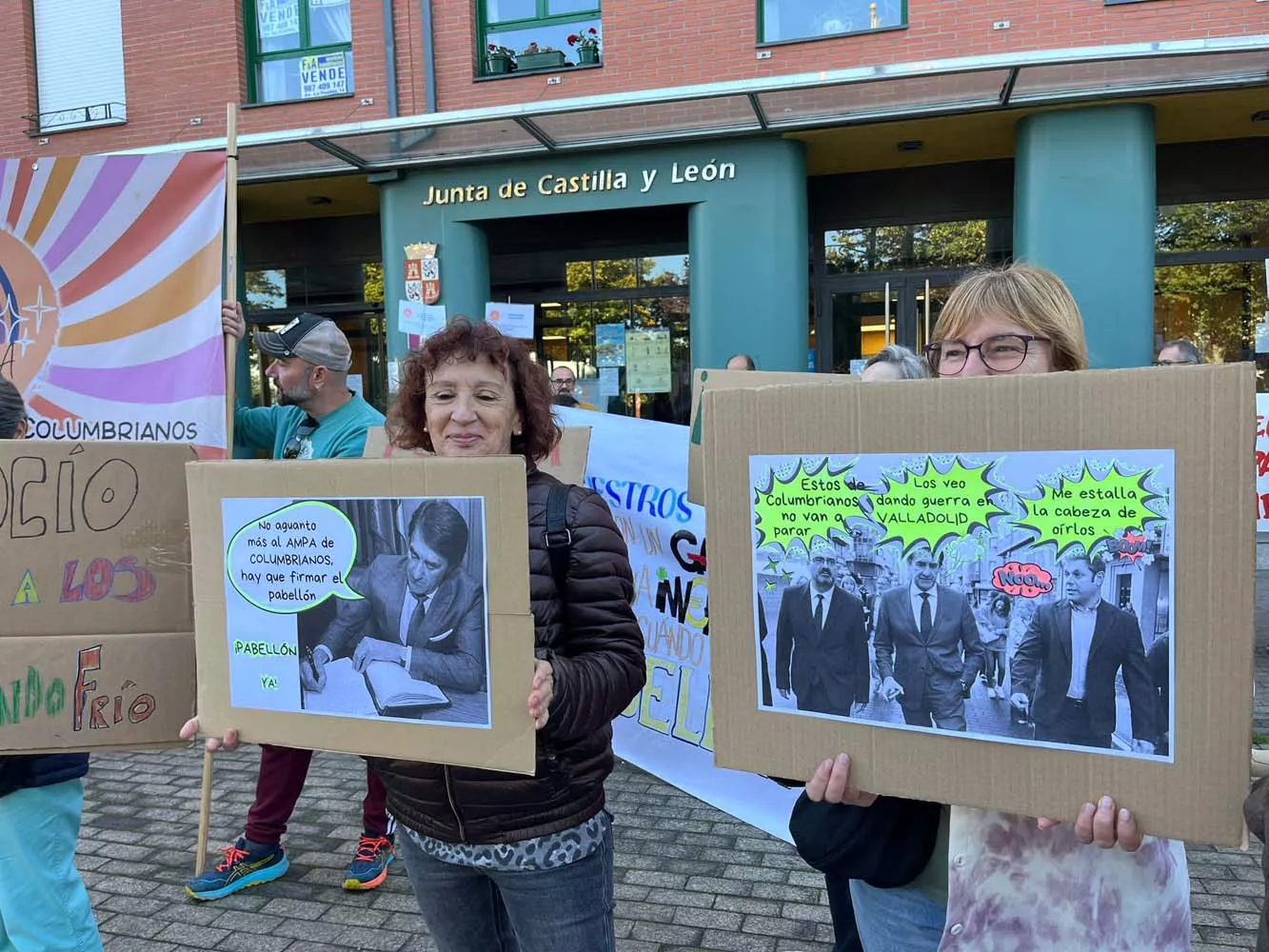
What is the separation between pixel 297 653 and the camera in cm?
167

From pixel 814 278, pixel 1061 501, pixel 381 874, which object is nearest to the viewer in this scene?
pixel 1061 501

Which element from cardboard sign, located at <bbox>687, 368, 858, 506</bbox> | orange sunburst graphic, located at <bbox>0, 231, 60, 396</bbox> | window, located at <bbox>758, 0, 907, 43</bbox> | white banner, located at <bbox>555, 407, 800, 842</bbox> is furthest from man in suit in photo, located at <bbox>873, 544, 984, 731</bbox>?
window, located at <bbox>758, 0, 907, 43</bbox>

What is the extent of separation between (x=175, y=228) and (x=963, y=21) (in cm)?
796

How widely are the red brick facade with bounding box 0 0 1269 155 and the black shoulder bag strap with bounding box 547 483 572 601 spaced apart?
8.49 m

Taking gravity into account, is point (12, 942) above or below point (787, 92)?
below

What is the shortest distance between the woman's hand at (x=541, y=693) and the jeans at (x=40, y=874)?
140cm

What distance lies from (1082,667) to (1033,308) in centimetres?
67

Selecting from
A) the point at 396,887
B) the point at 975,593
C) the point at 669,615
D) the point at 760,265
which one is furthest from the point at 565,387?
the point at 975,593

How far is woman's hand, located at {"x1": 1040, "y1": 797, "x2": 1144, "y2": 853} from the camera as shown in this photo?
118 centimetres

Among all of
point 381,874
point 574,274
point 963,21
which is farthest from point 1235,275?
point 381,874

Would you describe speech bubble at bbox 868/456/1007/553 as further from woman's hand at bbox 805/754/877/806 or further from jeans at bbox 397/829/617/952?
jeans at bbox 397/829/617/952

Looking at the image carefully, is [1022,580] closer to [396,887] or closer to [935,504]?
[935,504]

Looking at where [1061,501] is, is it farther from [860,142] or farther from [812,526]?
[860,142]

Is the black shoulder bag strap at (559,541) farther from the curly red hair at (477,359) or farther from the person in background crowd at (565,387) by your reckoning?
the person in background crowd at (565,387)
